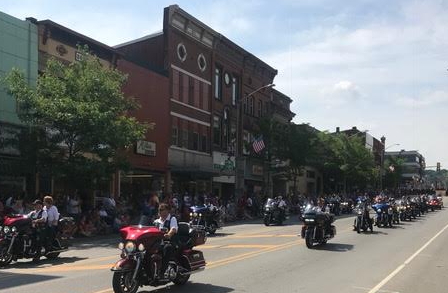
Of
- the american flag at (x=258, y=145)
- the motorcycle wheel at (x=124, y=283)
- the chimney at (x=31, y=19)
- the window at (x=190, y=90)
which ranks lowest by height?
the motorcycle wheel at (x=124, y=283)

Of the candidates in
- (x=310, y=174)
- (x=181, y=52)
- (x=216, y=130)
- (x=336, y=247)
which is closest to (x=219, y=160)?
(x=216, y=130)

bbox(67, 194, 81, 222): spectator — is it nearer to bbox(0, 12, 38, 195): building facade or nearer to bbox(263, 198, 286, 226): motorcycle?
bbox(0, 12, 38, 195): building facade

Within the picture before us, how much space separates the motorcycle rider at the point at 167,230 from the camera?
10391 millimetres

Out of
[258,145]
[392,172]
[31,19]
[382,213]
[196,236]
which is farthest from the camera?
[392,172]

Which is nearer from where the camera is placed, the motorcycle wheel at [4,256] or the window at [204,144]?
the motorcycle wheel at [4,256]

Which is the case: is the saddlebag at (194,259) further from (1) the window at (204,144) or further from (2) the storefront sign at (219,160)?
(1) the window at (204,144)

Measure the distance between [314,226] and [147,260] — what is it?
32.2 ft

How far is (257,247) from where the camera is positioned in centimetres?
1858

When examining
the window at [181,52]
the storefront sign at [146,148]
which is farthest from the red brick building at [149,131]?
the window at [181,52]

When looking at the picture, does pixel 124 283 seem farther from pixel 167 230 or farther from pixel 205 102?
pixel 205 102

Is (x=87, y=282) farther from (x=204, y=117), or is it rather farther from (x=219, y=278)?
(x=204, y=117)

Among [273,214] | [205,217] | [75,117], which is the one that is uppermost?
[75,117]

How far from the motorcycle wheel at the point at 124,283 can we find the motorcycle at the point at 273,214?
834 inches

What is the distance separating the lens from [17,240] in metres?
15.1
